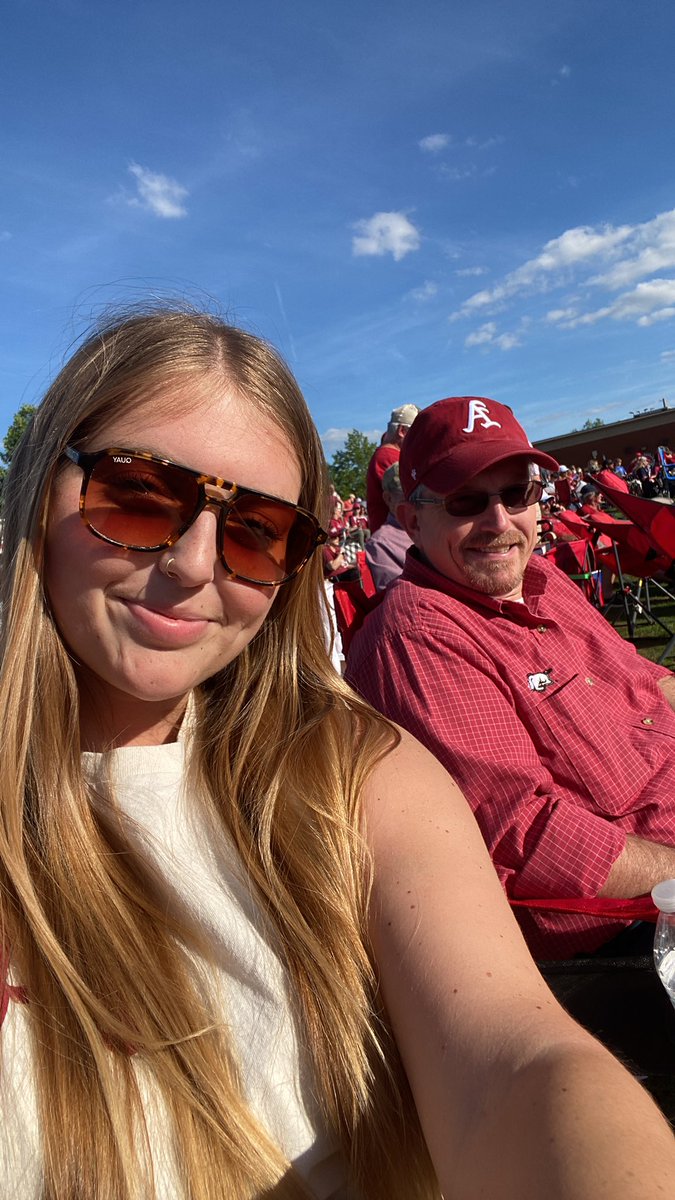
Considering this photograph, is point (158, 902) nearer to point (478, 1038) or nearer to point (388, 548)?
point (478, 1038)

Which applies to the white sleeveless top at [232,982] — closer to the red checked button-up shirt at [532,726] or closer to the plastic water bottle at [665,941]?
the plastic water bottle at [665,941]

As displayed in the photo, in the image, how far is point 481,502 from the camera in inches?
102

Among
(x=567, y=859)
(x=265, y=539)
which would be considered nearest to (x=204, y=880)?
(x=265, y=539)

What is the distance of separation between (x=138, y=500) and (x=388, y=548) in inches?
148

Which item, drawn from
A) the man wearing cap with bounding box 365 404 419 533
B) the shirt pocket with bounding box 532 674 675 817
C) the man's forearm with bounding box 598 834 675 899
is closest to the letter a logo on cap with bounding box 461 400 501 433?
the shirt pocket with bounding box 532 674 675 817

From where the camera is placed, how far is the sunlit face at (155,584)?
3.95 feet

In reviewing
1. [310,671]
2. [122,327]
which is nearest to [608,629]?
[310,671]

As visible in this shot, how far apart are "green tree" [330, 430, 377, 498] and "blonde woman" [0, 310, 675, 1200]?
61.2 m

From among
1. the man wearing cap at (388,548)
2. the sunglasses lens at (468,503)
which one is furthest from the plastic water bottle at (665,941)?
the man wearing cap at (388,548)

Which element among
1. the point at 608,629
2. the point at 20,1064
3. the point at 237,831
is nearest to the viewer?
the point at 20,1064

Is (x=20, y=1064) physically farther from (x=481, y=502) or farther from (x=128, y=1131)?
(x=481, y=502)

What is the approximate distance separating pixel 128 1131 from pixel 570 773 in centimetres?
147

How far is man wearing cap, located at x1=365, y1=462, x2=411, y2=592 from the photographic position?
4820 mm

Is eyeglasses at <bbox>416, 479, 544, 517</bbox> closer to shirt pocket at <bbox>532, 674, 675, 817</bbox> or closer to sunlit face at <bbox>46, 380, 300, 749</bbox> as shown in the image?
shirt pocket at <bbox>532, 674, 675, 817</bbox>
